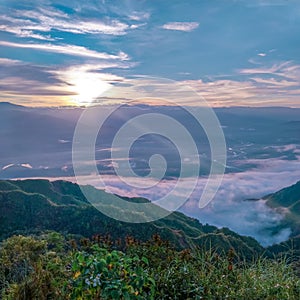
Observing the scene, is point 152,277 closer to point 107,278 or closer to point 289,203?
point 107,278

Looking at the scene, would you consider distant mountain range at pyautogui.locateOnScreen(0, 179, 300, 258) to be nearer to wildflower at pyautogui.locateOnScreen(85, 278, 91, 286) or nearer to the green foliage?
the green foliage

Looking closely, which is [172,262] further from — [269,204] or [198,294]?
[269,204]

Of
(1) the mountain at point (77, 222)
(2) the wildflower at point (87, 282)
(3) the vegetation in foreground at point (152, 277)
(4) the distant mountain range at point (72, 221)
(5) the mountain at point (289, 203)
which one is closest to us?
(2) the wildflower at point (87, 282)

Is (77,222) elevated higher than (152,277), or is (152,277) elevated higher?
(152,277)

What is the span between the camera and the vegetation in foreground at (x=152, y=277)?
12.3ft

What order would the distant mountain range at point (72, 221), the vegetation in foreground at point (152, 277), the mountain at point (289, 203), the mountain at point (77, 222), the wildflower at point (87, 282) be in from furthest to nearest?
1. the mountain at point (289, 203)
2. the mountain at point (77, 222)
3. the distant mountain range at point (72, 221)
4. the vegetation in foreground at point (152, 277)
5. the wildflower at point (87, 282)

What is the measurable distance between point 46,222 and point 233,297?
1269 inches

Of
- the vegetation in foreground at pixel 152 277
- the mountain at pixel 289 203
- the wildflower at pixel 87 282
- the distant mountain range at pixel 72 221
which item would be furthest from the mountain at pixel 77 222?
the wildflower at pixel 87 282

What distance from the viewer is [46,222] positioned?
34.8m

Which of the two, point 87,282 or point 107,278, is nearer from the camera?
point 87,282

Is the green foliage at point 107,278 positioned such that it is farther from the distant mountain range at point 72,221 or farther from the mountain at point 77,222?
the mountain at point 77,222

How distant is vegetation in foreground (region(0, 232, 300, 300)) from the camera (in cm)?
376

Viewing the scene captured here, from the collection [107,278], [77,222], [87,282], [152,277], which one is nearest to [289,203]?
[77,222]

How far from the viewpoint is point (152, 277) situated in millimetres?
4344
